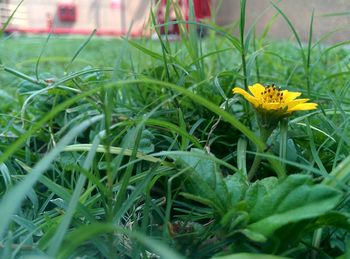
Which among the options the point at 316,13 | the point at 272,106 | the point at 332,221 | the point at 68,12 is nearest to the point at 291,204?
the point at 332,221

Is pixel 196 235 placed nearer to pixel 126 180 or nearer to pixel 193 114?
pixel 126 180

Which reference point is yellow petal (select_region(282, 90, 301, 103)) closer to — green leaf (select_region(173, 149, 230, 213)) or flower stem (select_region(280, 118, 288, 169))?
flower stem (select_region(280, 118, 288, 169))

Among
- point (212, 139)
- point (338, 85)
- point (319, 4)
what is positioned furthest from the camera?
point (338, 85)

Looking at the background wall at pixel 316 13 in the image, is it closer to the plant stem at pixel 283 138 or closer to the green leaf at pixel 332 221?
the plant stem at pixel 283 138

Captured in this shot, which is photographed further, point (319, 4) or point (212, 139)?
point (319, 4)

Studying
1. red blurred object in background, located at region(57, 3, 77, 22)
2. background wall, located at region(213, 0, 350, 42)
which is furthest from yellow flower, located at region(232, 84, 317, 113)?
red blurred object in background, located at region(57, 3, 77, 22)

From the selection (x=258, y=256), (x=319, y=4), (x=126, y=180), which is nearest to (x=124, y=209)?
(x=126, y=180)

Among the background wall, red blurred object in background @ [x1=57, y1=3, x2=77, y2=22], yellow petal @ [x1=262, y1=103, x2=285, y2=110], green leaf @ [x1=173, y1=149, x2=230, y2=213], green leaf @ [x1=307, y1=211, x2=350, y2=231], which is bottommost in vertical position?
red blurred object in background @ [x1=57, y1=3, x2=77, y2=22]

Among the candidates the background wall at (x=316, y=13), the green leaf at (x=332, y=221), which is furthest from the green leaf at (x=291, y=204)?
the background wall at (x=316, y=13)
